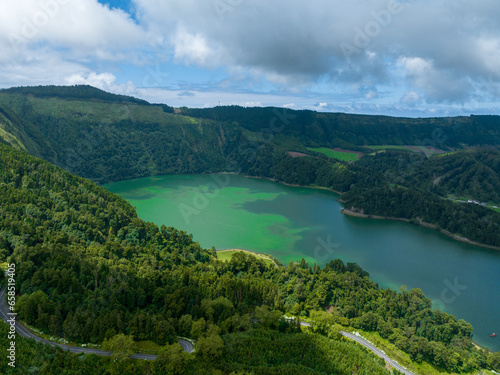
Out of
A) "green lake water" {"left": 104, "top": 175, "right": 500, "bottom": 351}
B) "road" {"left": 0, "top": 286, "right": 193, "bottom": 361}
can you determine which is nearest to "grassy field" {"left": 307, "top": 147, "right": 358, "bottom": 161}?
"green lake water" {"left": 104, "top": 175, "right": 500, "bottom": 351}

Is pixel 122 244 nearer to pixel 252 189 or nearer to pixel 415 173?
pixel 252 189

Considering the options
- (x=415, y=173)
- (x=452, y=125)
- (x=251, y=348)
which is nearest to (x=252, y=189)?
(x=415, y=173)

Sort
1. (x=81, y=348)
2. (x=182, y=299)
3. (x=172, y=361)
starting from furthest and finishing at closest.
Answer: (x=182, y=299)
(x=81, y=348)
(x=172, y=361)

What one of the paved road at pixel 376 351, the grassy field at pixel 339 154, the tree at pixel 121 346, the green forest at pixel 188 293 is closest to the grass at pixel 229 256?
the green forest at pixel 188 293

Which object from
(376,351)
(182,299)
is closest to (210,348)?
(182,299)

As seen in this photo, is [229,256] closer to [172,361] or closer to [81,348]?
[81,348]

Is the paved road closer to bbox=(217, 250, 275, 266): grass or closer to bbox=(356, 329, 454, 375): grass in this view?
bbox=(356, 329, 454, 375): grass
